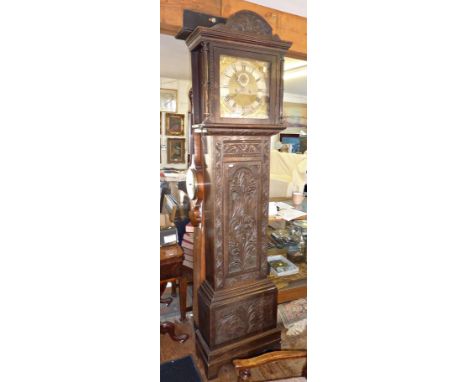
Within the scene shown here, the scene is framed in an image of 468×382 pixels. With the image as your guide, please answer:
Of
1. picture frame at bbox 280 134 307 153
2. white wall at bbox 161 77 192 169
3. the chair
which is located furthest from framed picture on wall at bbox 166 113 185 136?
the chair

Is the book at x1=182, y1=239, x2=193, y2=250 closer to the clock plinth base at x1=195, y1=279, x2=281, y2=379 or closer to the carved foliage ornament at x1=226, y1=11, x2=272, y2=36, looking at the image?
the clock plinth base at x1=195, y1=279, x2=281, y2=379

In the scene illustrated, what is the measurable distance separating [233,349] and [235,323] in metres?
0.14

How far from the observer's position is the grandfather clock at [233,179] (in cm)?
155

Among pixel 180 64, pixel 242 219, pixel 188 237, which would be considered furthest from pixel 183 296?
pixel 180 64

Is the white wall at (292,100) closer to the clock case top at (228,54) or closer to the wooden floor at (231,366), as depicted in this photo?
the wooden floor at (231,366)

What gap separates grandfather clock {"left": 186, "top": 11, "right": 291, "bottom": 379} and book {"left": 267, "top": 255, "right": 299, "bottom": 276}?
514 mm

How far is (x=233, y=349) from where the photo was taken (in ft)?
5.79

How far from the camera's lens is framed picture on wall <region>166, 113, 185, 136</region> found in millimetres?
5320

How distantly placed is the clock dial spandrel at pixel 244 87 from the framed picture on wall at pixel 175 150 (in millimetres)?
3900

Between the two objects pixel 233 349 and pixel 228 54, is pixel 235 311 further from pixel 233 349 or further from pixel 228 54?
pixel 228 54
